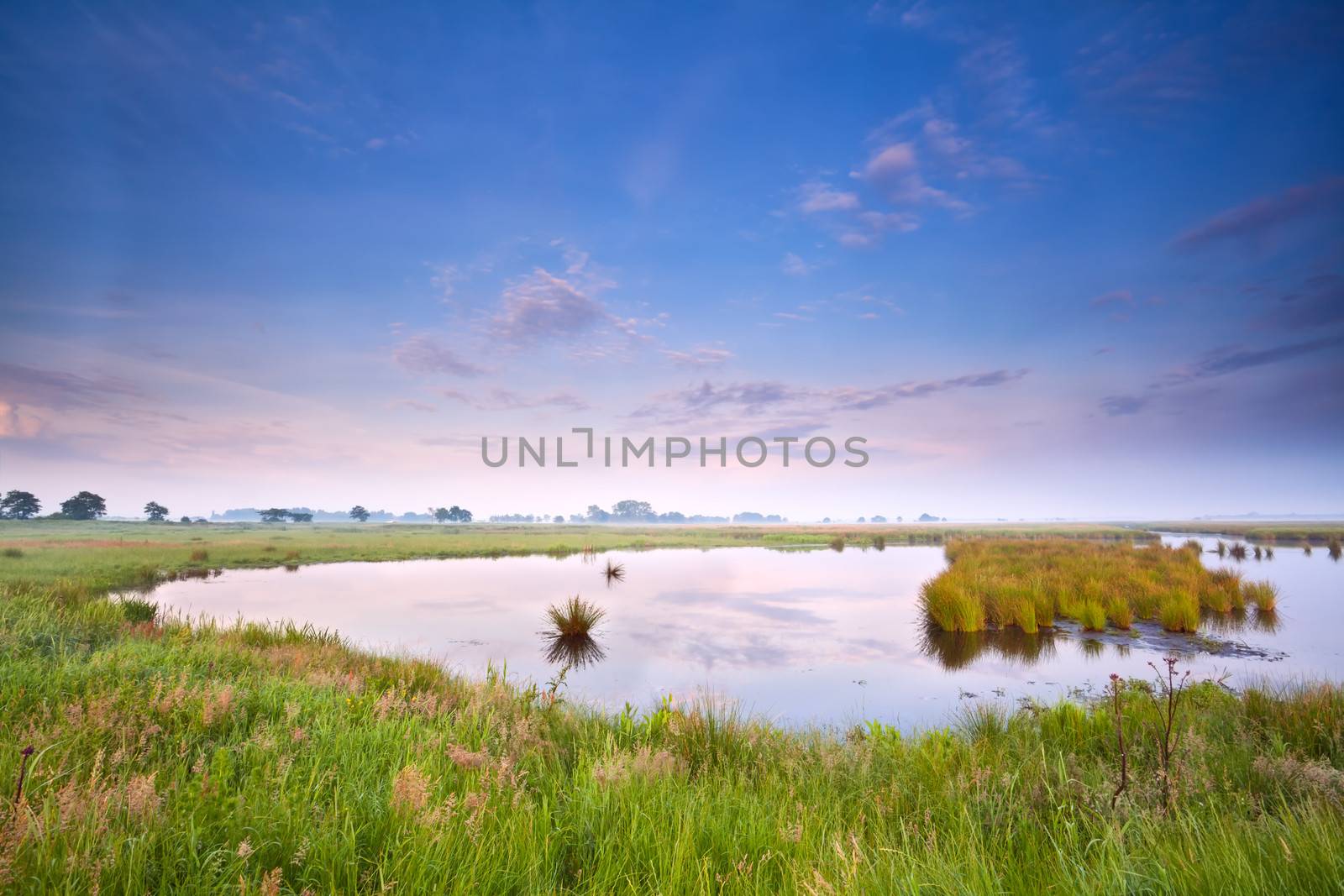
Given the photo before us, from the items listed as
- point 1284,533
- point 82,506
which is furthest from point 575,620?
point 82,506

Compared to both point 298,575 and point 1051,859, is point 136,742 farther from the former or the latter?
point 298,575

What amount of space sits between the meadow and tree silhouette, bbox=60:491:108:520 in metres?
171

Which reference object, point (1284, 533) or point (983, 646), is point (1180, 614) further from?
point (1284, 533)

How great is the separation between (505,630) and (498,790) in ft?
51.5

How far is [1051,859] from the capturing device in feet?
12.1

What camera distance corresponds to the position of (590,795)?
4.07 meters

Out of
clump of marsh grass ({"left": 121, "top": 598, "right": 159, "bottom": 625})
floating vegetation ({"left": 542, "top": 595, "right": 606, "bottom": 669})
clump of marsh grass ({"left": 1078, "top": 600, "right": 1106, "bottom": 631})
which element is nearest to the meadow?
clump of marsh grass ({"left": 121, "top": 598, "right": 159, "bottom": 625})

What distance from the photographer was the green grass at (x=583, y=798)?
9.20 ft

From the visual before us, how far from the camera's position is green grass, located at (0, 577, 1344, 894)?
2805 millimetres

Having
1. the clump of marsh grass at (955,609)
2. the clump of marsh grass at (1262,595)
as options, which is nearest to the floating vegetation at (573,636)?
the clump of marsh grass at (955,609)

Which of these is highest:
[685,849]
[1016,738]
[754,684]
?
[685,849]

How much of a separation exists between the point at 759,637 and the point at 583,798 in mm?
14935

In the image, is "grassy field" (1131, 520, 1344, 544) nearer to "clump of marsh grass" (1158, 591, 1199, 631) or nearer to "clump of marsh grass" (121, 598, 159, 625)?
"clump of marsh grass" (1158, 591, 1199, 631)

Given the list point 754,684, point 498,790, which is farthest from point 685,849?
point 754,684
